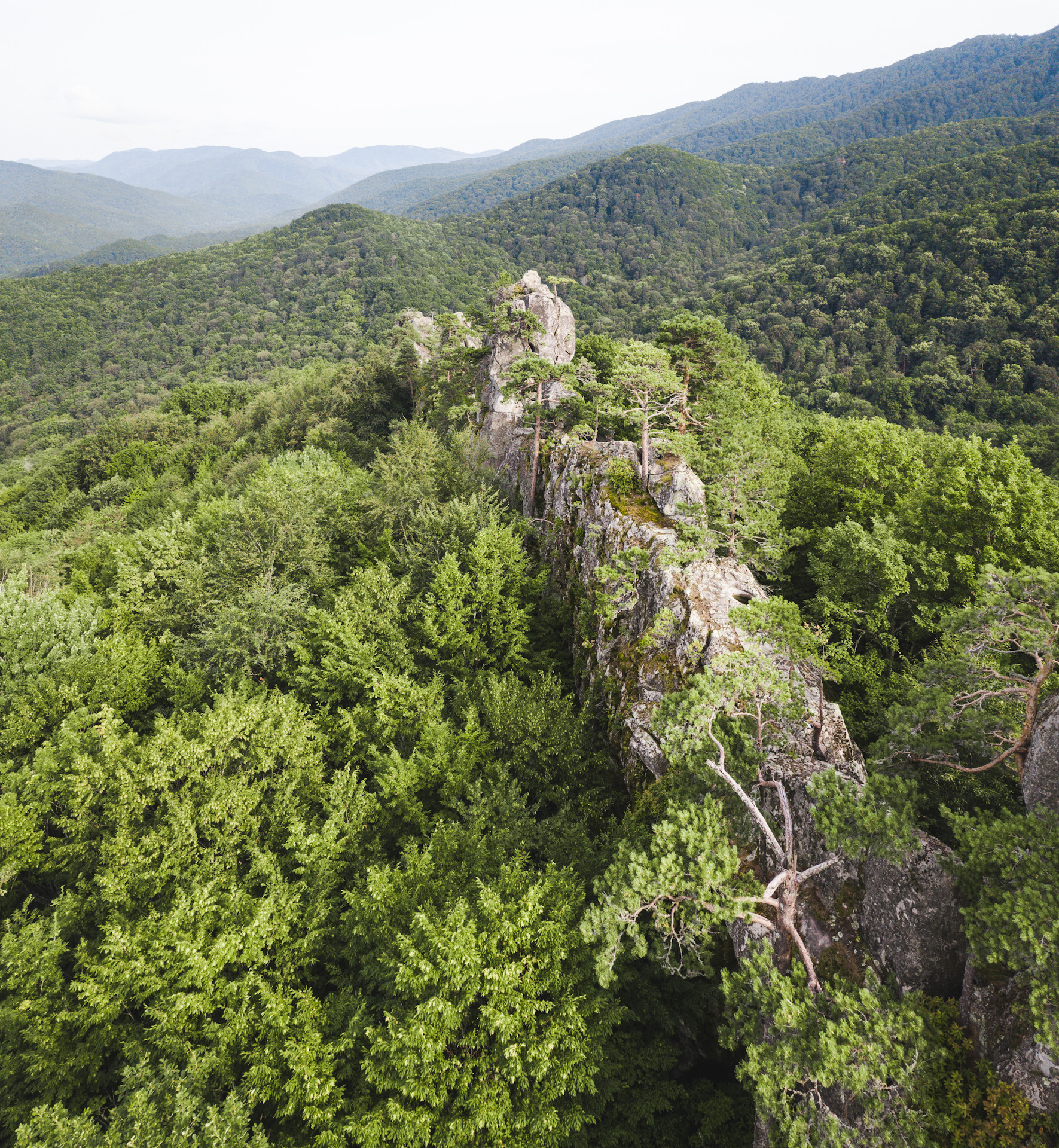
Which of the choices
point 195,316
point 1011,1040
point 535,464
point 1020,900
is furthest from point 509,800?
point 195,316

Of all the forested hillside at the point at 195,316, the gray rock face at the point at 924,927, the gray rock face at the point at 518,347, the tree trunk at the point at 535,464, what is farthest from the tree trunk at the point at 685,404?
the forested hillside at the point at 195,316

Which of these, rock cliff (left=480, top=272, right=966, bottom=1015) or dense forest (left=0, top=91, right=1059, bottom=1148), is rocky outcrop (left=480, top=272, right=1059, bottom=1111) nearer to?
rock cliff (left=480, top=272, right=966, bottom=1015)

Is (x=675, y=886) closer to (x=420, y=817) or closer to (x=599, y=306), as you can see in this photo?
(x=420, y=817)

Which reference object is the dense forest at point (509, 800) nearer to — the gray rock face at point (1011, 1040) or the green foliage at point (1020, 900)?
the green foliage at point (1020, 900)

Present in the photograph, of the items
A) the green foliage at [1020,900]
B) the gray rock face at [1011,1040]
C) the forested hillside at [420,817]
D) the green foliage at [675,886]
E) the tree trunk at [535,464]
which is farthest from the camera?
the tree trunk at [535,464]

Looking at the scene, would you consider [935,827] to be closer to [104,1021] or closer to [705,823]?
[705,823]
